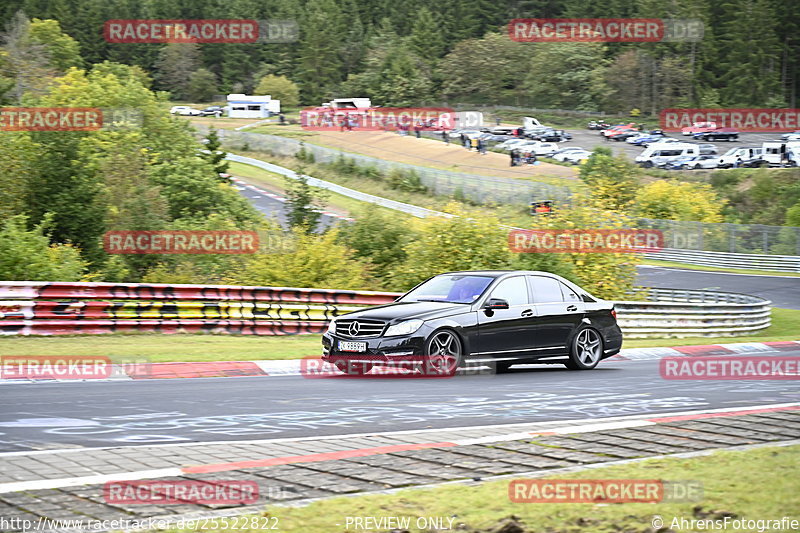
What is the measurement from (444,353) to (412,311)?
0.75m

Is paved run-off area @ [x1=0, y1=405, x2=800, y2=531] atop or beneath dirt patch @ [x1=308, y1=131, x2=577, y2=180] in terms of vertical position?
beneath

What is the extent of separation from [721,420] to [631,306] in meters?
15.5

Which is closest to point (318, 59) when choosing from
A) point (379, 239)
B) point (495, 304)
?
point (379, 239)

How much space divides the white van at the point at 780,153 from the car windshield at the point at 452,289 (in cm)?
7007

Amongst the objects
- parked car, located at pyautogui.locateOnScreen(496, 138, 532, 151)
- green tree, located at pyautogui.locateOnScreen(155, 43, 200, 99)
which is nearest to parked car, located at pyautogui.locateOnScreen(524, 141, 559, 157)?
parked car, located at pyautogui.locateOnScreen(496, 138, 532, 151)

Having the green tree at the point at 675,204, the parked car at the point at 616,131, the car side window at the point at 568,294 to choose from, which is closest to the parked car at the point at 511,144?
the parked car at the point at 616,131

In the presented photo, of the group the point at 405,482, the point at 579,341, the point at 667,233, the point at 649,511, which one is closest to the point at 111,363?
the point at 579,341

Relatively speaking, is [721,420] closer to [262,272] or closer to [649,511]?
[649,511]

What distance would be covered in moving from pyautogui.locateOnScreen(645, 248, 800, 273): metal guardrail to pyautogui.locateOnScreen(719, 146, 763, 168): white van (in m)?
27.5

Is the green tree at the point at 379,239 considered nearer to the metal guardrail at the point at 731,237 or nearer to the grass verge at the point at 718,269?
the grass verge at the point at 718,269

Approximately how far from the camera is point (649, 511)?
5.67 metres

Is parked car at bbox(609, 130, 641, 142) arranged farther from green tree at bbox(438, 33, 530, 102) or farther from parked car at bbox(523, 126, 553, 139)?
green tree at bbox(438, 33, 530, 102)

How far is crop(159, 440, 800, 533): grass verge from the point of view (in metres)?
5.38

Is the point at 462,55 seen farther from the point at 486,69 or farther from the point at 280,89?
the point at 280,89
